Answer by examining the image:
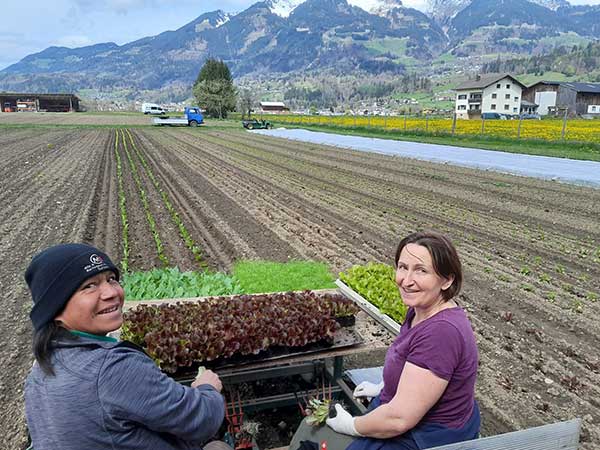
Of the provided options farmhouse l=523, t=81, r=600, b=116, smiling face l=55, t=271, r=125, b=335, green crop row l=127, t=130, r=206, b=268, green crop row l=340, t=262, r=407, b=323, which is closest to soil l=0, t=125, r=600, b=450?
green crop row l=127, t=130, r=206, b=268

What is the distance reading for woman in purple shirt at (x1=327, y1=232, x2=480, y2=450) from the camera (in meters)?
2.24

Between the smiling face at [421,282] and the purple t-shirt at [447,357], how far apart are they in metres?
0.10

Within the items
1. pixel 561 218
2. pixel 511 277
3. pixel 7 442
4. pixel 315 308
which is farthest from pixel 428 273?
pixel 561 218

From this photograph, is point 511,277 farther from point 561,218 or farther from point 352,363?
point 561,218

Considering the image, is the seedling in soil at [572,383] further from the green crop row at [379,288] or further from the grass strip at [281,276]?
the grass strip at [281,276]

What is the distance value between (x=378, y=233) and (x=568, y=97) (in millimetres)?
72061

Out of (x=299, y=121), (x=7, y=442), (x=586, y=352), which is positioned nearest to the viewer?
(x=7, y=442)

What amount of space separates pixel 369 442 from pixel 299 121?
58.6 m

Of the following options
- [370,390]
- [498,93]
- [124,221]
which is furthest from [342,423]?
[498,93]

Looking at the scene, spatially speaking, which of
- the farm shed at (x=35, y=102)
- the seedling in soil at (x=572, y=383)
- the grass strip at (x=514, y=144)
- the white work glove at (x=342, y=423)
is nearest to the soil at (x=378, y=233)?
the seedling in soil at (x=572, y=383)

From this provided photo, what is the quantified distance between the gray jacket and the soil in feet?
8.33

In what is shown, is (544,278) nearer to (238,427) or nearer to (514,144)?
(238,427)

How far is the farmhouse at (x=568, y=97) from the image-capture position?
6397cm

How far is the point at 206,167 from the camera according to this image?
772 inches
